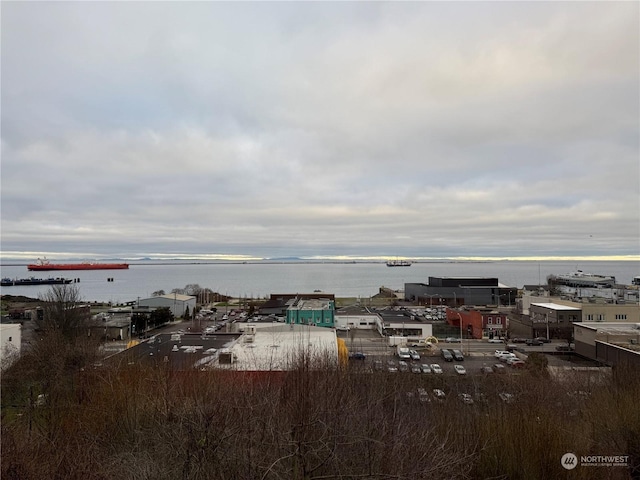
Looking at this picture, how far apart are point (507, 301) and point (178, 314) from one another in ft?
89.5

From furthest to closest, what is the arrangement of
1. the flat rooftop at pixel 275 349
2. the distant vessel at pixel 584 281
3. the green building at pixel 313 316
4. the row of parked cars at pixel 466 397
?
the distant vessel at pixel 584 281
the green building at pixel 313 316
the flat rooftop at pixel 275 349
the row of parked cars at pixel 466 397

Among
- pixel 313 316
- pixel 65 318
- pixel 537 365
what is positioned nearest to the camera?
pixel 537 365

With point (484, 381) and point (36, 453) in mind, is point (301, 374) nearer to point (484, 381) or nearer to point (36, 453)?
point (36, 453)

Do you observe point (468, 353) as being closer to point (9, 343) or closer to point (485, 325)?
point (485, 325)

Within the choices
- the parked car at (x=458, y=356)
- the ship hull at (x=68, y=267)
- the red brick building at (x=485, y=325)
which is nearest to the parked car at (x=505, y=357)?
the parked car at (x=458, y=356)

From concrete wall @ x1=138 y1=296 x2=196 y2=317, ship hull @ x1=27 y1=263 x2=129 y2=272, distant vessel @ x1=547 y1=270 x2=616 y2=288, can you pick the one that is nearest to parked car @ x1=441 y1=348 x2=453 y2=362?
concrete wall @ x1=138 y1=296 x2=196 y2=317

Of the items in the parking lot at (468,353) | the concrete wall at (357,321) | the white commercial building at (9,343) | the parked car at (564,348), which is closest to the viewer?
the white commercial building at (9,343)

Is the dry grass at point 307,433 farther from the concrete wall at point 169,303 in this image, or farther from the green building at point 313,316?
the concrete wall at point 169,303

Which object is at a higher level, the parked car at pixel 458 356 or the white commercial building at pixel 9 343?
the white commercial building at pixel 9 343

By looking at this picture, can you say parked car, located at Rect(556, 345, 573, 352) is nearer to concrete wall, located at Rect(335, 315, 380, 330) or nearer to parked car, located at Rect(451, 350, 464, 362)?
parked car, located at Rect(451, 350, 464, 362)

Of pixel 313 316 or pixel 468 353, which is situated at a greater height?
pixel 313 316

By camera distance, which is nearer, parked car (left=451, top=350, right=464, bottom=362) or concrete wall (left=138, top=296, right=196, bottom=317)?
parked car (left=451, top=350, right=464, bottom=362)

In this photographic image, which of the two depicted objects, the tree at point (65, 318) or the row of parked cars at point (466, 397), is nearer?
the row of parked cars at point (466, 397)

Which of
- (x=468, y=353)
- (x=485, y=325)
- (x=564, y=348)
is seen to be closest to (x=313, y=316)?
(x=468, y=353)
